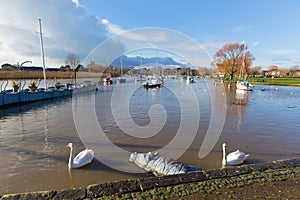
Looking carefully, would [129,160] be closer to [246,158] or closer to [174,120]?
[246,158]

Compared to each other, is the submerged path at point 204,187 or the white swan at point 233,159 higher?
the submerged path at point 204,187

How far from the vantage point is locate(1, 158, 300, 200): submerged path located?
3.28 metres

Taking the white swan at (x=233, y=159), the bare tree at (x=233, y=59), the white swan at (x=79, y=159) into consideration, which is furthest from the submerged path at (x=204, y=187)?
the bare tree at (x=233, y=59)

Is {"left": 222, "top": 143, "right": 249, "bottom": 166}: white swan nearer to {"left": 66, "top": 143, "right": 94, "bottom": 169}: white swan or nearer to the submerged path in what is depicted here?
the submerged path

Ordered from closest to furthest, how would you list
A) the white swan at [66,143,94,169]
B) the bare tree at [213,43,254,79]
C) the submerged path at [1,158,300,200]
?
the submerged path at [1,158,300,200] → the white swan at [66,143,94,169] → the bare tree at [213,43,254,79]

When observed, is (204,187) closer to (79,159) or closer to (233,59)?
(79,159)

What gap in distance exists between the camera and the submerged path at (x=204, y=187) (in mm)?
3275

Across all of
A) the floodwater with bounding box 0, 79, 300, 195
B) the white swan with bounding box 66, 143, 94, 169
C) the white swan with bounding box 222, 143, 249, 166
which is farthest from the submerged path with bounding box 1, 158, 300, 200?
the white swan with bounding box 66, 143, 94, 169

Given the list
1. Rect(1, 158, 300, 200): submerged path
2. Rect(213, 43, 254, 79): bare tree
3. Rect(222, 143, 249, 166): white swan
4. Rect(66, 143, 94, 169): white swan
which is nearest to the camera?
Rect(1, 158, 300, 200): submerged path

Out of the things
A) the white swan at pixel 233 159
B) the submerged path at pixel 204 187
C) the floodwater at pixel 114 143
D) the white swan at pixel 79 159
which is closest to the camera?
the submerged path at pixel 204 187

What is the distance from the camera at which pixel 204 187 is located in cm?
351

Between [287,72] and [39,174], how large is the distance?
120858 mm

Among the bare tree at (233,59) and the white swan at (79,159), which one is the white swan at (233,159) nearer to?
the white swan at (79,159)

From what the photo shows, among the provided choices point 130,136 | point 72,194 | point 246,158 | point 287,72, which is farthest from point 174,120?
point 287,72
